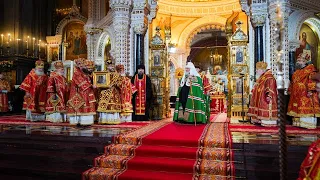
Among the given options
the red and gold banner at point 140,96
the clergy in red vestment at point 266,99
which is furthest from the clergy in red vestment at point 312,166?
the red and gold banner at point 140,96

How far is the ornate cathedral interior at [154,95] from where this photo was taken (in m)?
4.36

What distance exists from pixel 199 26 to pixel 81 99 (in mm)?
11388

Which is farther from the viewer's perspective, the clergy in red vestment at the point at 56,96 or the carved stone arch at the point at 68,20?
the carved stone arch at the point at 68,20

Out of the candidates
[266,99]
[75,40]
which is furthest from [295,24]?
[75,40]

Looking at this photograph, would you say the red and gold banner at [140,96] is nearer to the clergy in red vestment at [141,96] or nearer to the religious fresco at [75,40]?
the clergy in red vestment at [141,96]

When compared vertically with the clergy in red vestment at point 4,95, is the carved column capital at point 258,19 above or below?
above

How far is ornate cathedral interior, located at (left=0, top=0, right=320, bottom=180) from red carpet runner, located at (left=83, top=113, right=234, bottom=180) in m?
0.02

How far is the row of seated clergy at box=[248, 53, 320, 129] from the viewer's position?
6375 mm

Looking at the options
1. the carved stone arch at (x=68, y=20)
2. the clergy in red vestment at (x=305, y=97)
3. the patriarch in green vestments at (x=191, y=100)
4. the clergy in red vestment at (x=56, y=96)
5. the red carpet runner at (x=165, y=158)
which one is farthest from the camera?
the carved stone arch at (x=68, y=20)

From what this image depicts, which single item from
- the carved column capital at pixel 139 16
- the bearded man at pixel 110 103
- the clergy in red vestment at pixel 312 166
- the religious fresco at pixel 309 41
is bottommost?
the clergy in red vestment at pixel 312 166

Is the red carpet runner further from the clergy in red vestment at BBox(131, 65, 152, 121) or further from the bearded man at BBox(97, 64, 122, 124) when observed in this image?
the clergy in red vestment at BBox(131, 65, 152, 121)

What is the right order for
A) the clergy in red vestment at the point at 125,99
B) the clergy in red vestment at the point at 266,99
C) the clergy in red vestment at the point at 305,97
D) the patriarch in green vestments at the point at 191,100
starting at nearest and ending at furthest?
the clergy in red vestment at the point at 305,97
the clergy in red vestment at the point at 266,99
the patriarch in green vestments at the point at 191,100
the clergy in red vestment at the point at 125,99

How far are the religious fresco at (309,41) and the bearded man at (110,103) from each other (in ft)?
22.5

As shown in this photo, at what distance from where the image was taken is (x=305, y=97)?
6.43 metres
